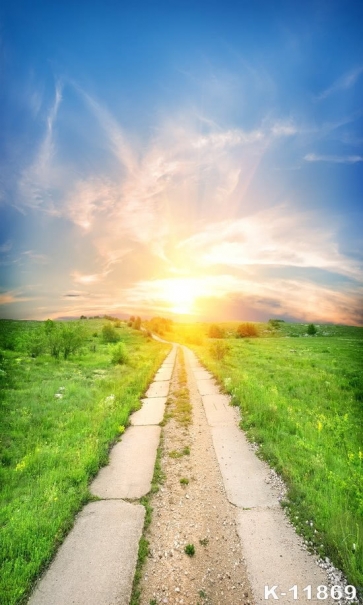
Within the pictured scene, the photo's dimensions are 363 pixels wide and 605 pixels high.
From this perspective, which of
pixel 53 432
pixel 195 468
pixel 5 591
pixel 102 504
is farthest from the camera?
pixel 53 432

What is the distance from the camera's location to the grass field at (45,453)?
431cm

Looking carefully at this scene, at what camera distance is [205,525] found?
501cm

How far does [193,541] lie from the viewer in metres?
4.68

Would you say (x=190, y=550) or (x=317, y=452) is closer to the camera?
(x=190, y=550)

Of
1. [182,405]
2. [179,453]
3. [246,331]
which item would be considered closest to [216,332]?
[246,331]

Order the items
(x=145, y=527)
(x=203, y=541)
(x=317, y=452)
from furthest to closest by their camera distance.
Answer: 1. (x=317, y=452)
2. (x=145, y=527)
3. (x=203, y=541)

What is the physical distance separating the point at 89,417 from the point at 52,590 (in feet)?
21.3

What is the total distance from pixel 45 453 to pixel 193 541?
4.71m

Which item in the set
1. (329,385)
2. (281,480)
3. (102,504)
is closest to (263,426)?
(281,480)

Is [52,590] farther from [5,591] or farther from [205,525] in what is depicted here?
[205,525]

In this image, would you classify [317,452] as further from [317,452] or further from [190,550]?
[190,550]

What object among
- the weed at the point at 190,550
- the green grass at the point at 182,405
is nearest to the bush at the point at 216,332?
the green grass at the point at 182,405

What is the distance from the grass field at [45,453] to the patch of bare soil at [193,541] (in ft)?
5.57

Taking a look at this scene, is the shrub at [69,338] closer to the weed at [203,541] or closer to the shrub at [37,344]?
the shrub at [37,344]
